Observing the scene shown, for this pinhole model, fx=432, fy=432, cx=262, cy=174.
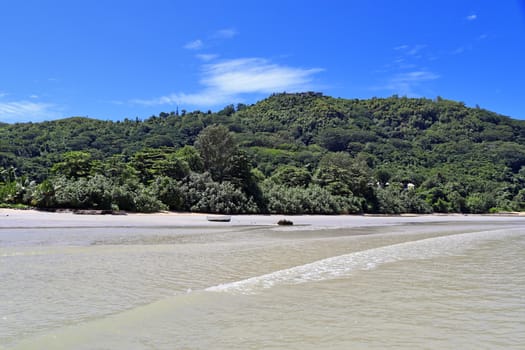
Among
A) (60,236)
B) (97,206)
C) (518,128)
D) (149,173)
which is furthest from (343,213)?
(518,128)

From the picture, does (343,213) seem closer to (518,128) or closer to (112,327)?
(112,327)

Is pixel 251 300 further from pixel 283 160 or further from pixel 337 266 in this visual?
pixel 283 160

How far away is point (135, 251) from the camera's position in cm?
1166

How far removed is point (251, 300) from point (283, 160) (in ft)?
273

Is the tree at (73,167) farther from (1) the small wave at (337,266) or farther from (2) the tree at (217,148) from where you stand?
(1) the small wave at (337,266)

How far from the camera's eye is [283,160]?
89.4 meters

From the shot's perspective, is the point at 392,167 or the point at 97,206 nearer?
the point at 97,206

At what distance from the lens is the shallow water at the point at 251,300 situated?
471 centimetres

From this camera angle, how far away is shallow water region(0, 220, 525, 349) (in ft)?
15.4

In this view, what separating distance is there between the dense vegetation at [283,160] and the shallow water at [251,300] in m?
19.7

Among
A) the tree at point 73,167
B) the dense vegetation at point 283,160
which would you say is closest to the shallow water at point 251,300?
the dense vegetation at point 283,160

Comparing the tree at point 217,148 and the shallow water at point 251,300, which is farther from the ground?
the tree at point 217,148

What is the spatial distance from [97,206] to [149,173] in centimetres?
1329

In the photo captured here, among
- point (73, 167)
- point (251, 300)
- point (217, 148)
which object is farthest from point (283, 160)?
point (251, 300)
